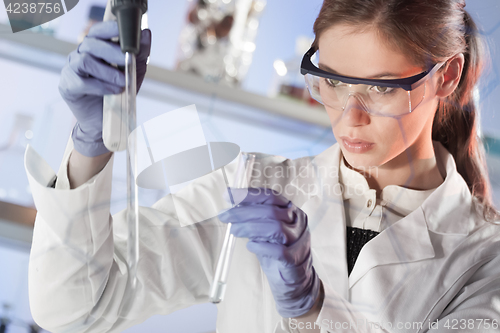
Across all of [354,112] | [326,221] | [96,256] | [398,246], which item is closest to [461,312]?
[398,246]

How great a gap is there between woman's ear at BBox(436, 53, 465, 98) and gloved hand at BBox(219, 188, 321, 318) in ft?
1.14

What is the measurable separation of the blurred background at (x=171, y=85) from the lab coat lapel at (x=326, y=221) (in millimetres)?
71

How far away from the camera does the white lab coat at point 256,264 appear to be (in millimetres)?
559

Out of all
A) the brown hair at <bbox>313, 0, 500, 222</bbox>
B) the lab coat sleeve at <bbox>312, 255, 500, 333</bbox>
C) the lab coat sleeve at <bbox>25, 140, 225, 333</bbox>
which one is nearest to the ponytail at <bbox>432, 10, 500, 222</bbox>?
the brown hair at <bbox>313, 0, 500, 222</bbox>

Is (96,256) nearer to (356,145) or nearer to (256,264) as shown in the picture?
(256,264)

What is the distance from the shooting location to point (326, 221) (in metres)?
0.70

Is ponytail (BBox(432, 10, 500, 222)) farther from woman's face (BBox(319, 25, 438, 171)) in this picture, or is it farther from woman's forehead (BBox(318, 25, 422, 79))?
woman's forehead (BBox(318, 25, 422, 79))

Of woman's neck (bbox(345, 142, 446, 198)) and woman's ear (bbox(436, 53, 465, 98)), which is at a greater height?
woman's ear (bbox(436, 53, 465, 98))

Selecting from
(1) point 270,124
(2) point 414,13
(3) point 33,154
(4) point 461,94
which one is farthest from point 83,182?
(4) point 461,94

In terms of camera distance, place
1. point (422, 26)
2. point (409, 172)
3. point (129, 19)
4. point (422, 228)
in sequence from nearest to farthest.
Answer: point (129, 19), point (422, 26), point (422, 228), point (409, 172)

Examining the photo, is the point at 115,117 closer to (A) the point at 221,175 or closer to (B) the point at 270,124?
(A) the point at 221,175

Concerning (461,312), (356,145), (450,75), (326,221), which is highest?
(450,75)

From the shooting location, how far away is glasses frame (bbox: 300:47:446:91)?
58 cm

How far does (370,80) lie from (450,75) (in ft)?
0.75
